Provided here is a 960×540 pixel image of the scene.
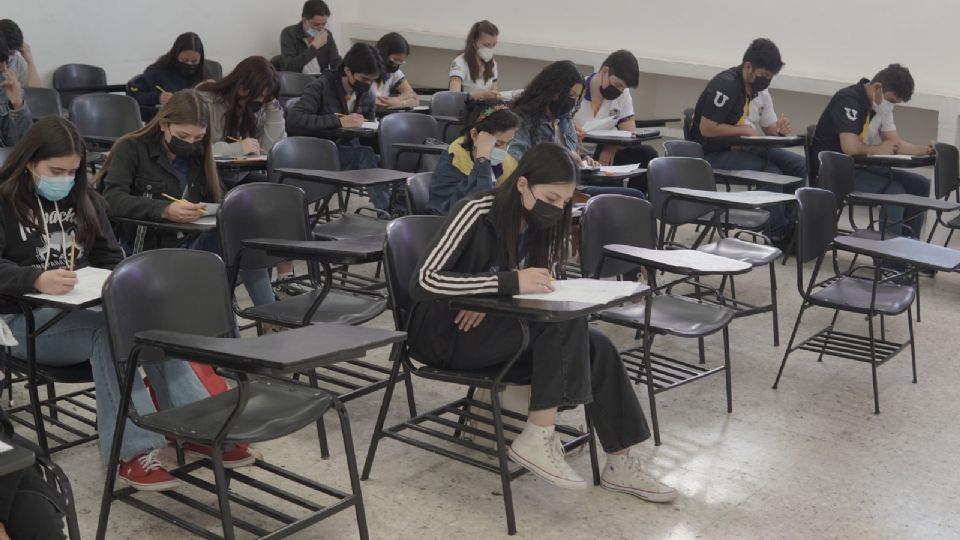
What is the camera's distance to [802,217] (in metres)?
4.54

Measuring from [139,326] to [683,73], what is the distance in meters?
7.08

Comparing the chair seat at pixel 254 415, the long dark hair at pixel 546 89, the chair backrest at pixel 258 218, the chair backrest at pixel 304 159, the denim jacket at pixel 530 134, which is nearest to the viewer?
the chair seat at pixel 254 415

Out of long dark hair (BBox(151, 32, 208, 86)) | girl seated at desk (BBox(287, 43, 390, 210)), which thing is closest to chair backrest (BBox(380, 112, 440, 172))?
girl seated at desk (BBox(287, 43, 390, 210))

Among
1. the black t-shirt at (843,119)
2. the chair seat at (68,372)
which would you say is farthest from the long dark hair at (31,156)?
the black t-shirt at (843,119)

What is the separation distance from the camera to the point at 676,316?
152 inches

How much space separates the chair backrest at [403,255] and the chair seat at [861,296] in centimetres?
180

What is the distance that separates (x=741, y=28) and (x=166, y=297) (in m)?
7.00

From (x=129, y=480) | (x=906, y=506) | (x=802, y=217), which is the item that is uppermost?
(x=802, y=217)

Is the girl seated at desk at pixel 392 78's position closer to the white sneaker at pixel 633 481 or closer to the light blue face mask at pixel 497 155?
the light blue face mask at pixel 497 155

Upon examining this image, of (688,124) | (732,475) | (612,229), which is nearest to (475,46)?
(688,124)

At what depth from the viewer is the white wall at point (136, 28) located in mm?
7980

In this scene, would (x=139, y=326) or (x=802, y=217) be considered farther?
(x=802, y=217)

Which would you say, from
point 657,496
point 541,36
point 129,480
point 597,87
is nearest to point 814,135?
point 597,87

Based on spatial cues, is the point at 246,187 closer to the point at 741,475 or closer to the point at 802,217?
the point at 741,475
